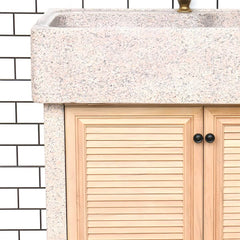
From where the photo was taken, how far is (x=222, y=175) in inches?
80.8

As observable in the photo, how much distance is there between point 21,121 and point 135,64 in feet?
2.80

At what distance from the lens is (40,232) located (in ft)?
8.98

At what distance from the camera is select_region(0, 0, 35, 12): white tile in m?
2.54

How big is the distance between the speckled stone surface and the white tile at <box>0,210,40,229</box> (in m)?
0.63

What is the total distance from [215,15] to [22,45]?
2.61 ft

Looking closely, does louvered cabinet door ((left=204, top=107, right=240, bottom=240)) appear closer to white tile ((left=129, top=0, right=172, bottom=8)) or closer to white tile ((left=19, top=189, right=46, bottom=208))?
white tile ((left=129, top=0, right=172, bottom=8))

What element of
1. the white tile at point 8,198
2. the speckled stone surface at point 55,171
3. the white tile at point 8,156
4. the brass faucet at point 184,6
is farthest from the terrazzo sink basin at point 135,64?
the white tile at point 8,198

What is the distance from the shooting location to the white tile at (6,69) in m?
2.58

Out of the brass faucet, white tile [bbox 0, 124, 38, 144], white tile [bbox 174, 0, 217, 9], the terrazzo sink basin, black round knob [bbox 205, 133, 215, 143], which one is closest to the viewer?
the terrazzo sink basin

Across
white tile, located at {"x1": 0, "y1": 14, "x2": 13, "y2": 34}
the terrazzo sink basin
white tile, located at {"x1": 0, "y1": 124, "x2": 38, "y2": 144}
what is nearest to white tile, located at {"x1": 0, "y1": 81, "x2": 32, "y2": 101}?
white tile, located at {"x1": 0, "y1": 124, "x2": 38, "y2": 144}

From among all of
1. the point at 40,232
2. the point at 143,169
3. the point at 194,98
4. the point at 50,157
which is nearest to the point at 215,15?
the point at 194,98

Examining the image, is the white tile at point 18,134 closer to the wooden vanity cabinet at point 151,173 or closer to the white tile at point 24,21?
the white tile at point 24,21

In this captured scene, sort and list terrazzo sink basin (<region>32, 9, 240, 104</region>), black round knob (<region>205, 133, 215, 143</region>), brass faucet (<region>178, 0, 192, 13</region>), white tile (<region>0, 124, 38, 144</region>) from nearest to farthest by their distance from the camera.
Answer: terrazzo sink basin (<region>32, 9, 240, 104</region>)
black round knob (<region>205, 133, 215, 143</region>)
brass faucet (<region>178, 0, 192, 13</region>)
white tile (<region>0, 124, 38, 144</region>)

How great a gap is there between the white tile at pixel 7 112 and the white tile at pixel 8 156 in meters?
0.12
